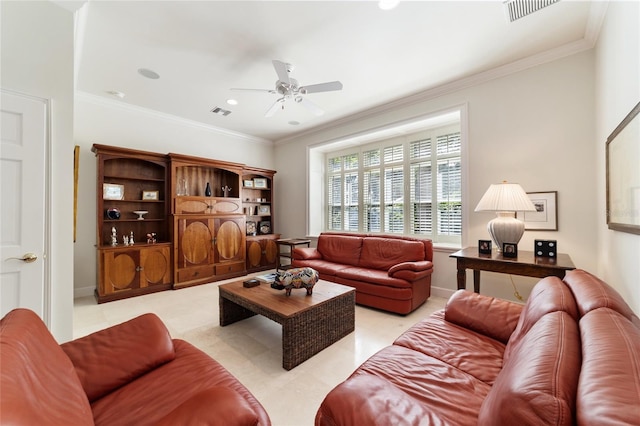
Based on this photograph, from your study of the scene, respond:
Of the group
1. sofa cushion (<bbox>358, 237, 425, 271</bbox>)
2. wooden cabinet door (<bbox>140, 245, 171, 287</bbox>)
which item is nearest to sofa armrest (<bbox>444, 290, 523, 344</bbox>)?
sofa cushion (<bbox>358, 237, 425, 271</bbox>)

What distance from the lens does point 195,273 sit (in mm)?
4371

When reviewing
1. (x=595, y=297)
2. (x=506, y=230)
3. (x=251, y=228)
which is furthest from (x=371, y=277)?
(x=251, y=228)

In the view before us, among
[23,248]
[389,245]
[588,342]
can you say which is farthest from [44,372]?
[389,245]

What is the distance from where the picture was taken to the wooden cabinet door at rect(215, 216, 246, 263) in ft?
15.3

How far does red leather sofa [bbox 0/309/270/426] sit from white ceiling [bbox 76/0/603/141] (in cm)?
252

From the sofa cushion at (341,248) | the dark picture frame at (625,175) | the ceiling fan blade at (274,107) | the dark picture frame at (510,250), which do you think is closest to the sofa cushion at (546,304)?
the dark picture frame at (625,175)

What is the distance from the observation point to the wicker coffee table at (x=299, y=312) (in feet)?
6.74

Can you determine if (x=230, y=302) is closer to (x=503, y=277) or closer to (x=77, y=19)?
(x=77, y=19)

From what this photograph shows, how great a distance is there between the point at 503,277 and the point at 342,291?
212 cm

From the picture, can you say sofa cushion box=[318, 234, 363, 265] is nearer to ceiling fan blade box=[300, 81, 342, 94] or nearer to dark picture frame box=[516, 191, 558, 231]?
dark picture frame box=[516, 191, 558, 231]

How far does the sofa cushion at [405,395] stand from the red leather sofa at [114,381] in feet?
1.02

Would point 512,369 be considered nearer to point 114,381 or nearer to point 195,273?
point 114,381

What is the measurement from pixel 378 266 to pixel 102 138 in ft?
15.1

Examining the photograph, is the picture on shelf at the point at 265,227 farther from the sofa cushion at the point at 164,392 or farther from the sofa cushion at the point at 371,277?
the sofa cushion at the point at 164,392
